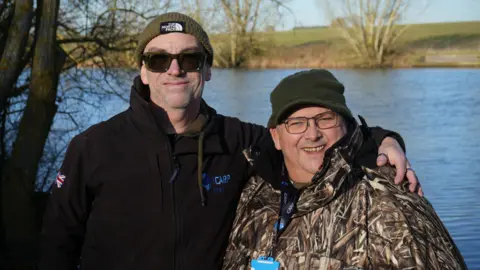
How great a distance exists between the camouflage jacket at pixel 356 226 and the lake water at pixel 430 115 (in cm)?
555

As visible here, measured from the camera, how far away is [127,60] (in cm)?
932

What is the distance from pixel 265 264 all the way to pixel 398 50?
3363 centimetres

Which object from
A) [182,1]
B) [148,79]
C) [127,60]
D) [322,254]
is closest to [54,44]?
[127,60]

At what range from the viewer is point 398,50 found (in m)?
35.3

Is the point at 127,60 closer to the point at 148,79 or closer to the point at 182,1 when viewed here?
the point at 182,1

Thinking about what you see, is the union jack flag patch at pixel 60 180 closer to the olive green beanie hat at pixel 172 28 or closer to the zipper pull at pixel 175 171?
the zipper pull at pixel 175 171

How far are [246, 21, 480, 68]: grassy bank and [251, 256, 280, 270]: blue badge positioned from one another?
22609mm

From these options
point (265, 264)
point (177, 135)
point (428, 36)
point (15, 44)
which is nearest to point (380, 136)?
point (265, 264)

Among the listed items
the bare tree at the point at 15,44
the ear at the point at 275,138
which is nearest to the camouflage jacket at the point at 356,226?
the ear at the point at 275,138

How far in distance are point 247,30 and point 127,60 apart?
12921 mm

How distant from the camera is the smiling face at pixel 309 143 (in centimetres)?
275

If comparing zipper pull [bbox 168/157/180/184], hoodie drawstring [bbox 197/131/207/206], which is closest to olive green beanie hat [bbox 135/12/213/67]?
hoodie drawstring [bbox 197/131/207/206]

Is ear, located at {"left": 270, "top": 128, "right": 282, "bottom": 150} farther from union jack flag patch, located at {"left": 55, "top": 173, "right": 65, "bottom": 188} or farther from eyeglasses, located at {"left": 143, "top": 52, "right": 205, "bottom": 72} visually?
union jack flag patch, located at {"left": 55, "top": 173, "right": 65, "bottom": 188}

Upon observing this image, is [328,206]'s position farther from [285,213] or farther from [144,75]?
[144,75]
